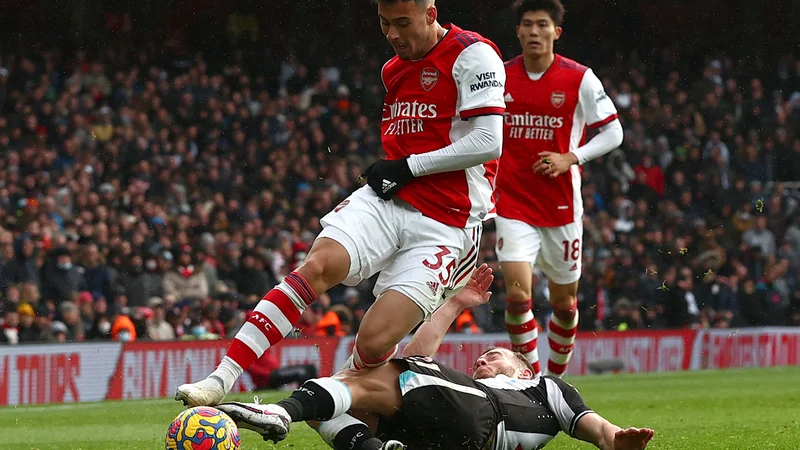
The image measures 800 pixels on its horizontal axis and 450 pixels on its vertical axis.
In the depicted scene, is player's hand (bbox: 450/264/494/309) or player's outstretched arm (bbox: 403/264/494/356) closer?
player's outstretched arm (bbox: 403/264/494/356)

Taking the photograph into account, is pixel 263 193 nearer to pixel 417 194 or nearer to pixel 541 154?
pixel 541 154

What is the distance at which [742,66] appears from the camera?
26.9 metres

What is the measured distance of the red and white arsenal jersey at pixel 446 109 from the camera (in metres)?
6.62

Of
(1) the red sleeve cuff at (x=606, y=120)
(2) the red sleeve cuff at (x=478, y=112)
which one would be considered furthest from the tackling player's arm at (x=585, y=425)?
(1) the red sleeve cuff at (x=606, y=120)

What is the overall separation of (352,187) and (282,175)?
1.16 m

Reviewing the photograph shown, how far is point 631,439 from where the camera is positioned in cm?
565

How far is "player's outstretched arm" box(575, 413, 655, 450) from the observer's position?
18.4ft

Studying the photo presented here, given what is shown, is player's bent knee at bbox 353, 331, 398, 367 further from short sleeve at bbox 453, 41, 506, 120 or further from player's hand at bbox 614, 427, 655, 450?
short sleeve at bbox 453, 41, 506, 120

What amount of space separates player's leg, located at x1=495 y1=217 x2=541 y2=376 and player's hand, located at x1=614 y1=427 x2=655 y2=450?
368 centimetres

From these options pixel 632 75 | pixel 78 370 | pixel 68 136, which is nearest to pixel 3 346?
pixel 78 370

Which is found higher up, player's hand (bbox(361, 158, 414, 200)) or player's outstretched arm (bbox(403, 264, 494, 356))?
player's hand (bbox(361, 158, 414, 200))

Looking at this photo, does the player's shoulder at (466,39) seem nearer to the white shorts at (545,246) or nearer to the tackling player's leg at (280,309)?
the tackling player's leg at (280,309)

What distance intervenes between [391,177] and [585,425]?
1641 millimetres

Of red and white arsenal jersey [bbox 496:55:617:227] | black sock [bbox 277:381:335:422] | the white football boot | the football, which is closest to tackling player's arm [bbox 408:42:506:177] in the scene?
black sock [bbox 277:381:335:422]
